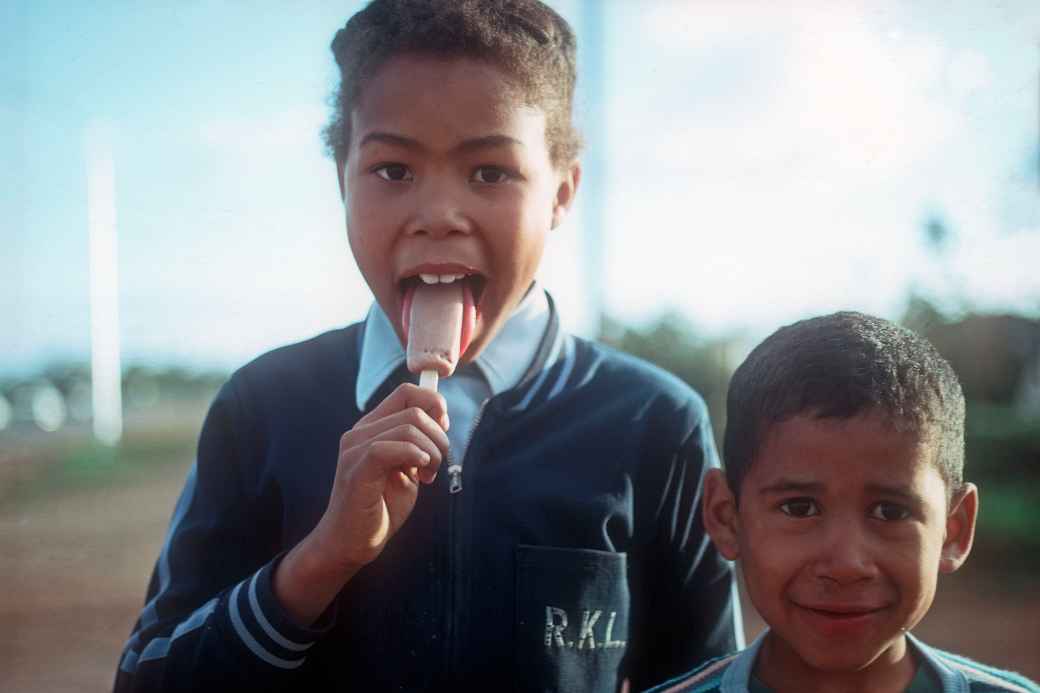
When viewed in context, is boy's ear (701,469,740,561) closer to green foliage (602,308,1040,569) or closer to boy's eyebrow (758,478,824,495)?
boy's eyebrow (758,478,824,495)

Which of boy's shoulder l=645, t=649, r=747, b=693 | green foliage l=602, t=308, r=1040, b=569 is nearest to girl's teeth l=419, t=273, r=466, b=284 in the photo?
boy's shoulder l=645, t=649, r=747, b=693

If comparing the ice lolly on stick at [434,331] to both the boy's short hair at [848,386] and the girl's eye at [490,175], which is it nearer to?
the girl's eye at [490,175]

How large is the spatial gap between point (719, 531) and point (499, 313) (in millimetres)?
530

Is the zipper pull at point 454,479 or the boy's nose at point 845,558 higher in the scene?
the zipper pull at point 454,479

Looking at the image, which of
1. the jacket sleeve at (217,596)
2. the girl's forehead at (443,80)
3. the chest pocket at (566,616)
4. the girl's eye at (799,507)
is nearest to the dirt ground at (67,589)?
the jacket sleeve at (217,596)

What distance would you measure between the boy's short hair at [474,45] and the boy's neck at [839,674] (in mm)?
937

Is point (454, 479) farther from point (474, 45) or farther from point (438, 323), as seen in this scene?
point (474, 45)

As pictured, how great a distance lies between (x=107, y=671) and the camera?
2557 millimetres

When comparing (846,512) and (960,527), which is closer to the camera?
(846,512)

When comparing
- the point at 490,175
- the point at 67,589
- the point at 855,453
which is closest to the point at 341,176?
the point at 490,175

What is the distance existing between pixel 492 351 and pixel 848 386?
24.4 inches

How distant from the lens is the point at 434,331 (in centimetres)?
171

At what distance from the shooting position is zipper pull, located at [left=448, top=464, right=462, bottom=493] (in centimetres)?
179

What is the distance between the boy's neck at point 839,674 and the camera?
1696 mm
